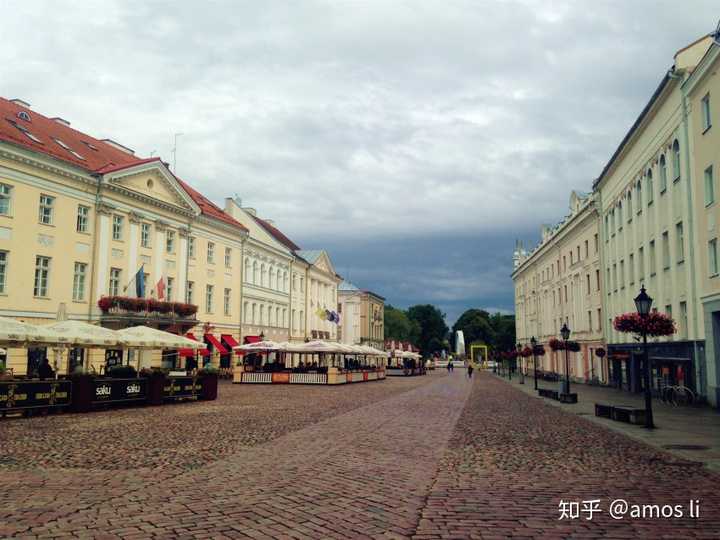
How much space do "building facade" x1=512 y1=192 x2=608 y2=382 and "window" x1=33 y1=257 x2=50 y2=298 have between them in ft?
111

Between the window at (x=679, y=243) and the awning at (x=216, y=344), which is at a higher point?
the window at (x=679, y=243)

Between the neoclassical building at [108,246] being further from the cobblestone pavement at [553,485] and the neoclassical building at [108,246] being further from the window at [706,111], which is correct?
the window at [706,111]

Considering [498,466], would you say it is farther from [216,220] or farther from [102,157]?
[216,220]

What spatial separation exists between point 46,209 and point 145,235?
8295 mm

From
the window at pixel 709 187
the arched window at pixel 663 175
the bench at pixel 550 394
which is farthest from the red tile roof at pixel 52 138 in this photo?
the window at pixel 709 187

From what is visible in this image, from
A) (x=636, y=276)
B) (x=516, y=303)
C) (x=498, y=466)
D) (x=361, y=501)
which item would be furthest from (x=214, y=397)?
(x=516, y=303)

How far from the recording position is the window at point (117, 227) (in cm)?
3756

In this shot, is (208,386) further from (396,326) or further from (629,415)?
(396,326)

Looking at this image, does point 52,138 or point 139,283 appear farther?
point 139,283

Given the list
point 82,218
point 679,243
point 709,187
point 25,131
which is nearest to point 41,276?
point 82,218

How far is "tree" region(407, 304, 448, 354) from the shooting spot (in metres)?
159

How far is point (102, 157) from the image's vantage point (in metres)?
39.7

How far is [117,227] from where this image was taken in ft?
124

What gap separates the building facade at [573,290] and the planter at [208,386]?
Result: 27.7 meters
